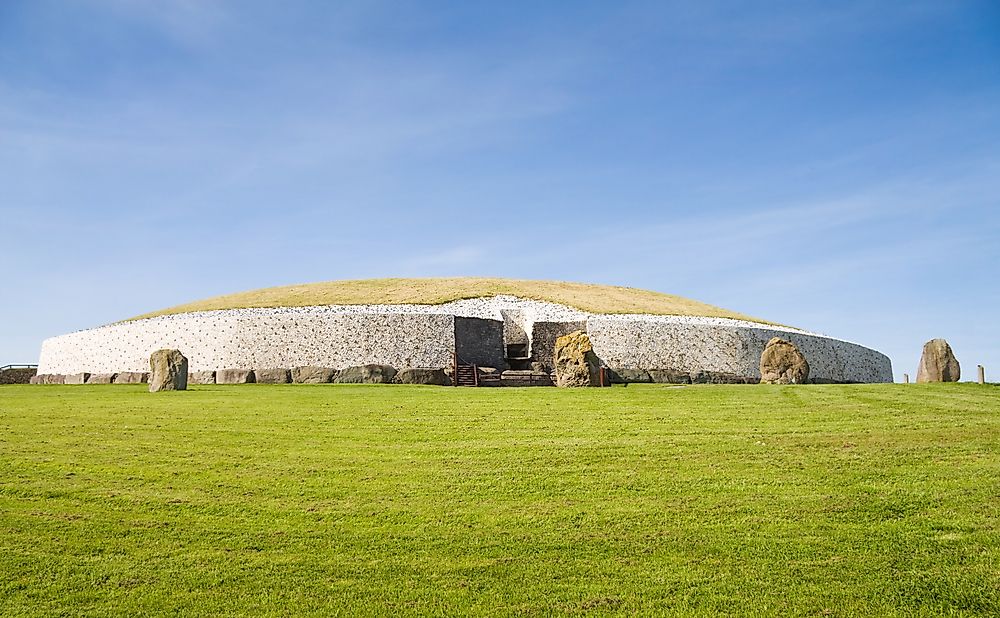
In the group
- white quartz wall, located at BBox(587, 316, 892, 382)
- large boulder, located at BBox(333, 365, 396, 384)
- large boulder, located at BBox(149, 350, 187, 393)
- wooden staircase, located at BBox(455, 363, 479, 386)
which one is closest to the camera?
large boulder, located at BBox(149, 350, 187, 393)

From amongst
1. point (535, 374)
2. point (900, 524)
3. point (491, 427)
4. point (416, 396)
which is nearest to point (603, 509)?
point (900, 524)

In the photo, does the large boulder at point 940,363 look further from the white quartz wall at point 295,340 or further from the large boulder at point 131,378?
the large boulder at point 131,378

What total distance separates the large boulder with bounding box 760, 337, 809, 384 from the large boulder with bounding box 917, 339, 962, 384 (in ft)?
10.7

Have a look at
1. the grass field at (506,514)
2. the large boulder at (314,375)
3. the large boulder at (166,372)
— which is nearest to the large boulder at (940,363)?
the grass field at (506,514)

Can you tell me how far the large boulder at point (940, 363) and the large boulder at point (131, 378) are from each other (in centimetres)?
2542

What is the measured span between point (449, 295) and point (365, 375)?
394 inches

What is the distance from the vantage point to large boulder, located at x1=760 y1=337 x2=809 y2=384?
82.4 feet

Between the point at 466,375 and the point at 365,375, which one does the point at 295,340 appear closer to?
the point at 365,375

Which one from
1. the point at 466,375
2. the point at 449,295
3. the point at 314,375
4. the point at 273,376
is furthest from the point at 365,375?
the point at 449,295

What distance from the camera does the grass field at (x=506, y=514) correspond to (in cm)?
816

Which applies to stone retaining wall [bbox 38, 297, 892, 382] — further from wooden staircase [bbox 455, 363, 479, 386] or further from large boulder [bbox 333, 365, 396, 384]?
large boulder [bbox 333, 365, 396, 384]

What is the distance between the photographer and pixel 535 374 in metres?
28.7

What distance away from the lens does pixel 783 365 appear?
992 inches

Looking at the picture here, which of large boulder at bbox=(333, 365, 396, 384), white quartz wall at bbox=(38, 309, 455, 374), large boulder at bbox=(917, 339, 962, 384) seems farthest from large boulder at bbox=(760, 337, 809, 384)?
large boulder at bbox=(333, 365, 396, 384)
